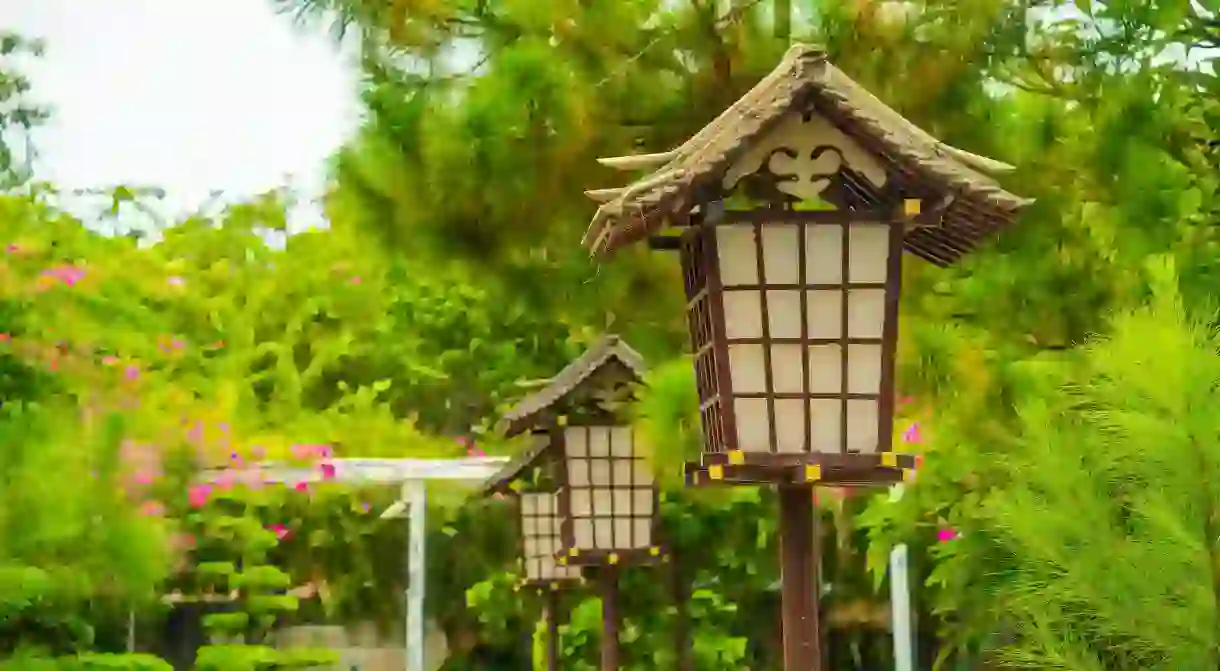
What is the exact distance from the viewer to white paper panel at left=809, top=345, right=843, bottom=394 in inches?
94.2

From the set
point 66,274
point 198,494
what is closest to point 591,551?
point 66,274

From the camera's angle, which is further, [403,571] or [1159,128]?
[403,571]

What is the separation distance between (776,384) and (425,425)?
7571 mm

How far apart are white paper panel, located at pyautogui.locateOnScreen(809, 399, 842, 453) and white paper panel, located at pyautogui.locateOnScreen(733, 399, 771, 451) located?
8 cm

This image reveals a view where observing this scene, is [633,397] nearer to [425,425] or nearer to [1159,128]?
[1159,128]

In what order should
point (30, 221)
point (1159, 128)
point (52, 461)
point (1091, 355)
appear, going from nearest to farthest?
point (1091, 355)
point (1159, 128)
point (52, 461)
point (30, 221)

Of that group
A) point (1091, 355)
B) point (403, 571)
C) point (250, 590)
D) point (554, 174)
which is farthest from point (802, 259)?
point (403, 571)

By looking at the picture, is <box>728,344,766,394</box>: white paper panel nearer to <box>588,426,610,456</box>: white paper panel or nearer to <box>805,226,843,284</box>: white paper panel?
<box>805,226,843,284</box>: white paper panel

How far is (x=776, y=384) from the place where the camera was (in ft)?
7.84

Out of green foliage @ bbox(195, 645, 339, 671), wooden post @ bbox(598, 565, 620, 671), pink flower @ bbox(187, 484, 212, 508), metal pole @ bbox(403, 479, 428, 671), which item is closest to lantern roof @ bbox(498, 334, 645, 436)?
wooden post @ bbox(598, 565, 620, 671)

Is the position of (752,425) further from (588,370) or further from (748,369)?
(588,370)

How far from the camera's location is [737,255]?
7.89 feet

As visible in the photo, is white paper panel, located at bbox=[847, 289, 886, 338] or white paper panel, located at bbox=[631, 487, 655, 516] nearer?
white paper panel, located at bbox=[847, 289, 886, 338]

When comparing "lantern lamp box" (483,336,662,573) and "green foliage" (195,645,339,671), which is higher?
"lantern lamp box" (483,336,662,573)
